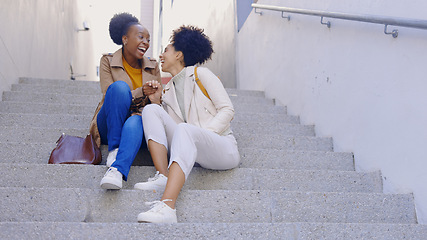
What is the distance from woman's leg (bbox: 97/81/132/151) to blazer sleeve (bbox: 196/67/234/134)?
0.39 metres

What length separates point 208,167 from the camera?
203 cm

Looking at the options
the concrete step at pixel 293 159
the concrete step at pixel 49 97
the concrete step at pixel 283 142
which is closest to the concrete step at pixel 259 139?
the concrete step at pixel 283 142

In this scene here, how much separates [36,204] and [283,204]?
0.96 meters

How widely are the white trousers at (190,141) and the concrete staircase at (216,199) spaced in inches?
3.7

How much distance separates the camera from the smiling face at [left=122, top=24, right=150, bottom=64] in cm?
252

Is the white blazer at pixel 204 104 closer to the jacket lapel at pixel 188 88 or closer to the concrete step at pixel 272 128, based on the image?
the jacket lapel at pixel 188 88

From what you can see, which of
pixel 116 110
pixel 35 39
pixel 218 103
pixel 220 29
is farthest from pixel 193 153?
pixel 220 29

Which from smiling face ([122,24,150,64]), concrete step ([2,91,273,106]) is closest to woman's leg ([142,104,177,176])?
smiling face ([122,24,150,64])

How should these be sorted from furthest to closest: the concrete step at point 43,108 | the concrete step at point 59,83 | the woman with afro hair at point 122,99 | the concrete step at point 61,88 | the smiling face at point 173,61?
1. the concrete step at point 59,83
2. the concrete step at point 61,88
3. the concrete step at point 43,108
4. the smiling face at point 173,61
5. the woman with afro hair at point 122,99

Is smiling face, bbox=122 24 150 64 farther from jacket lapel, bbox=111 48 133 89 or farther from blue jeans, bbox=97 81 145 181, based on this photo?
blue jeans, bbox=97 81 145 181

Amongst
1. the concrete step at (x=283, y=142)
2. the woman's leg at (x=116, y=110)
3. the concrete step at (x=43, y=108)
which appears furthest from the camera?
the concrete step at (x=43, y=108)

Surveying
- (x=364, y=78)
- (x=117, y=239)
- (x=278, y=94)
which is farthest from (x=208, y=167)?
(x=278, y=94)

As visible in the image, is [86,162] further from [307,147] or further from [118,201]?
[307,147]

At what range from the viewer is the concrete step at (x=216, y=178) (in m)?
1.86
